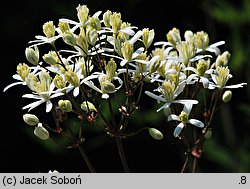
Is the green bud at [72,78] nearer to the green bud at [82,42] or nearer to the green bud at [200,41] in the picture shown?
the green bud at [82,42]

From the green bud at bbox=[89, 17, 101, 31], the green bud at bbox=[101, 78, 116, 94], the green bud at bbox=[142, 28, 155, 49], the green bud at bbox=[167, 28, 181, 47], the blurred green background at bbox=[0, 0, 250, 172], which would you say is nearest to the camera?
the green bud at bbox=[101, 78, 116, 94]

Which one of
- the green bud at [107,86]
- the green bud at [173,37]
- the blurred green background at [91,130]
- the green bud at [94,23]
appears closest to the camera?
the green bud at [107,86]

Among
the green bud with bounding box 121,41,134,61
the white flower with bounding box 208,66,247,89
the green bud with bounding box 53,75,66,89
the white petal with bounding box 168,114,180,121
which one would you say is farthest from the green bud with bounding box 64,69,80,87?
the white flower with bounding box 208,66,247,89

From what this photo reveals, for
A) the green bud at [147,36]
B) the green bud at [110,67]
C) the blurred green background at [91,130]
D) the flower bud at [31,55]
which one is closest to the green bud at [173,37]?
the green bud at [147,36]

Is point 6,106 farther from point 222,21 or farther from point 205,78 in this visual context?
point 205,78

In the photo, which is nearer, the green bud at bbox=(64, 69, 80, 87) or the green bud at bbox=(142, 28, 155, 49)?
the green bud at bbox=(64, 69, 80, 87)

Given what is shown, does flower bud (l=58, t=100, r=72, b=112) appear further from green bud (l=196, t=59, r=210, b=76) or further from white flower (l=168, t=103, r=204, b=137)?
green bud (l=196, t=59, r=210, b=76)

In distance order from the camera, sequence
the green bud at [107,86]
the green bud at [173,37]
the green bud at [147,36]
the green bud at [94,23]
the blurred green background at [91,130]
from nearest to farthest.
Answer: the green bud at [107,86] → the green bud at [94,23] → the green bud at [147,36] → the green bud at [173,37] → the blurred green background at [91,130]
